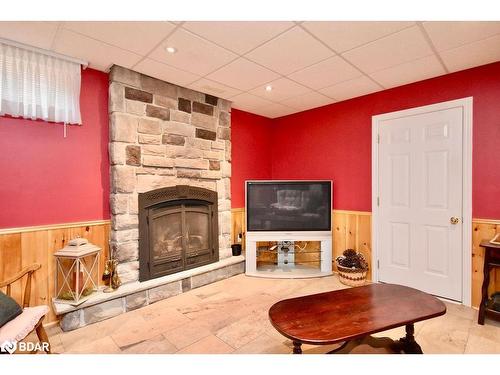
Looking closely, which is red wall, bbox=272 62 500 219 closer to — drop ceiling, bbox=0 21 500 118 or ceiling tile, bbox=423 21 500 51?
drop ceiling, bbox=0 21 500 118

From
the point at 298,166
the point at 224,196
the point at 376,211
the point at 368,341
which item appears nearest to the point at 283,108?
the point at 298,166

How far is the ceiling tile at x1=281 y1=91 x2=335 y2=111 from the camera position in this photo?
3.34m

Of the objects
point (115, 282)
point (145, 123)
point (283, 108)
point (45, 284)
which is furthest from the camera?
point (283, 108)

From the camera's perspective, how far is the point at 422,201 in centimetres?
286

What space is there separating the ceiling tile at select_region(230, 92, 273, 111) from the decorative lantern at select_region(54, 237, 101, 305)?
238 cm

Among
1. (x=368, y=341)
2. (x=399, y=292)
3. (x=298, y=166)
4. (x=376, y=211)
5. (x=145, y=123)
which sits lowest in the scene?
(x=368, y=341)

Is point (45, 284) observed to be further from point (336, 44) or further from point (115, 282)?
point (336, 44)

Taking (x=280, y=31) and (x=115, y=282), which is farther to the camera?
(x=115, y=282)

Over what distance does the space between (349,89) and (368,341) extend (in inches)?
104

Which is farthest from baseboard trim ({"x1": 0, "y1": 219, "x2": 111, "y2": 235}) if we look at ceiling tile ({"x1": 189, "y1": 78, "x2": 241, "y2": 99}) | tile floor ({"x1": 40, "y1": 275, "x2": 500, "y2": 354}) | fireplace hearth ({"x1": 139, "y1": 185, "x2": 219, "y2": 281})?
ceiling tile ({"x1": 189, "y1": 78, "x2": 241, "y2": 99})

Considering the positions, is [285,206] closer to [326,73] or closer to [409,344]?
[326,73]

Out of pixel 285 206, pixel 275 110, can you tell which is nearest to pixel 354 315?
pixel 285 206

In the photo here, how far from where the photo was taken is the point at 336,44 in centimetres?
210
